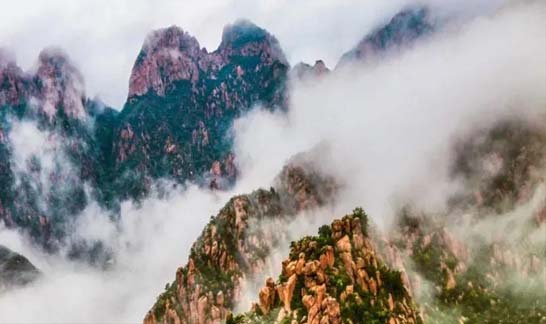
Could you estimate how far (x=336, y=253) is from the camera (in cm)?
11888

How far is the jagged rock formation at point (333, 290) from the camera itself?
9806 cm

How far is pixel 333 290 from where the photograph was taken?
339 ft

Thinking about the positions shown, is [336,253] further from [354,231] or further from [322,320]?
[322,320]

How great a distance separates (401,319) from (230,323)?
95.5ft

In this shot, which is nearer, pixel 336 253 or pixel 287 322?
pixel 287 322

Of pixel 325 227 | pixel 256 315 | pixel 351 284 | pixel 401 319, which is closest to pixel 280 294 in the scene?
pixel 256 315

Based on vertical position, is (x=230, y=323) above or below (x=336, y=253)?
below

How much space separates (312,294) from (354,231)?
115 ft

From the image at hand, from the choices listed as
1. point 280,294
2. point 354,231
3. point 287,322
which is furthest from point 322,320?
point 354,231

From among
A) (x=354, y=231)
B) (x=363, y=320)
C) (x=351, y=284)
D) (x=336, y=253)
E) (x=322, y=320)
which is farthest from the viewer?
(x=354, y=231)

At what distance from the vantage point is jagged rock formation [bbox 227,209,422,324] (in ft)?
322

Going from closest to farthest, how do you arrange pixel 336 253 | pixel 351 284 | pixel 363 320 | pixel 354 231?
pixel 363 320 < pixel 351 284 < pixel 336 253 < pixel 354 231

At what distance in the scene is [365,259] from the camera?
120438mm

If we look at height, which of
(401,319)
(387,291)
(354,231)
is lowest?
(401,319)
